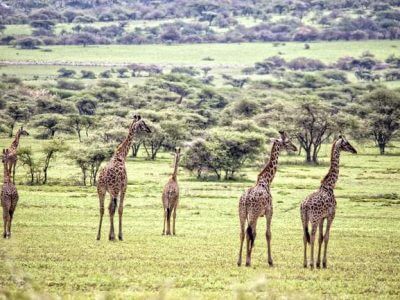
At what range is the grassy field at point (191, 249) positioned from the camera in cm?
1348

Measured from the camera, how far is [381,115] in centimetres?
6216

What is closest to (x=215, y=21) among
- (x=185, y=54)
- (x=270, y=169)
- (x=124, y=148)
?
(x=185, y=54)

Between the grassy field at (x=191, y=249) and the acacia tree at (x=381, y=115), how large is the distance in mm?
20578

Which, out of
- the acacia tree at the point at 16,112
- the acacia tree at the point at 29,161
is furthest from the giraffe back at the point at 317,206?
the acacia tree at the point at 16,112

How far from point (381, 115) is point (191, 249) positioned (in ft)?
150

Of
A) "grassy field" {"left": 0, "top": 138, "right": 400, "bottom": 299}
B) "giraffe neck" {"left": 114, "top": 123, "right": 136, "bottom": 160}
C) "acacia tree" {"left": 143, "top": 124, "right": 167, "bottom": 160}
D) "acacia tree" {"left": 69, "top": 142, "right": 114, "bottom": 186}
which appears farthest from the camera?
"acacia tree" {"left": 143, "top": 124, "right": 167, "bottom": 160}

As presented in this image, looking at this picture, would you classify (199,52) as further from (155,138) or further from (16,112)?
(155,138)

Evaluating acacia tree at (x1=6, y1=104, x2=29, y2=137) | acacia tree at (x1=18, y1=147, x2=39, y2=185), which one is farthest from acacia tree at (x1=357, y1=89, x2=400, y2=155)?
acacia tree at (x1=18, y1=147, x2=39, y2=185)

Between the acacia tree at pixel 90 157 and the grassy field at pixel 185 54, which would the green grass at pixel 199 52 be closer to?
the grassy field at pixel 185 54

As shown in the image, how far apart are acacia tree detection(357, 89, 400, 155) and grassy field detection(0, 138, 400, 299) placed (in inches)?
810

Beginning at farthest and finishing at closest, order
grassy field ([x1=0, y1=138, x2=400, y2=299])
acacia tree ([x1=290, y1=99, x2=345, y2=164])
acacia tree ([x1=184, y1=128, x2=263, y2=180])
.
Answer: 1. acacia tree ([x1=290, y1=99, x2=345, y2=164])
2. acacia tree ([x1=184, y1=128, x2=263, y2=180])
3. grassy field ([x1=0, y1=138, x2=400, y2=299])

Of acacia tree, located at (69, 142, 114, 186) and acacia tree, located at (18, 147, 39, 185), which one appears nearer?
acacia tree, located at (18, 147, 39, 185)

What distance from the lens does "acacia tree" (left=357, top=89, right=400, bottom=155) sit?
60766 mm

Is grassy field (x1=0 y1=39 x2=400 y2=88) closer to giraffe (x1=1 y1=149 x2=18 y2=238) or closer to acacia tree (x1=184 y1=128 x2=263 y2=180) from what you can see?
acacia tree (x1=184 y1=128 x2=263 y2=180)
